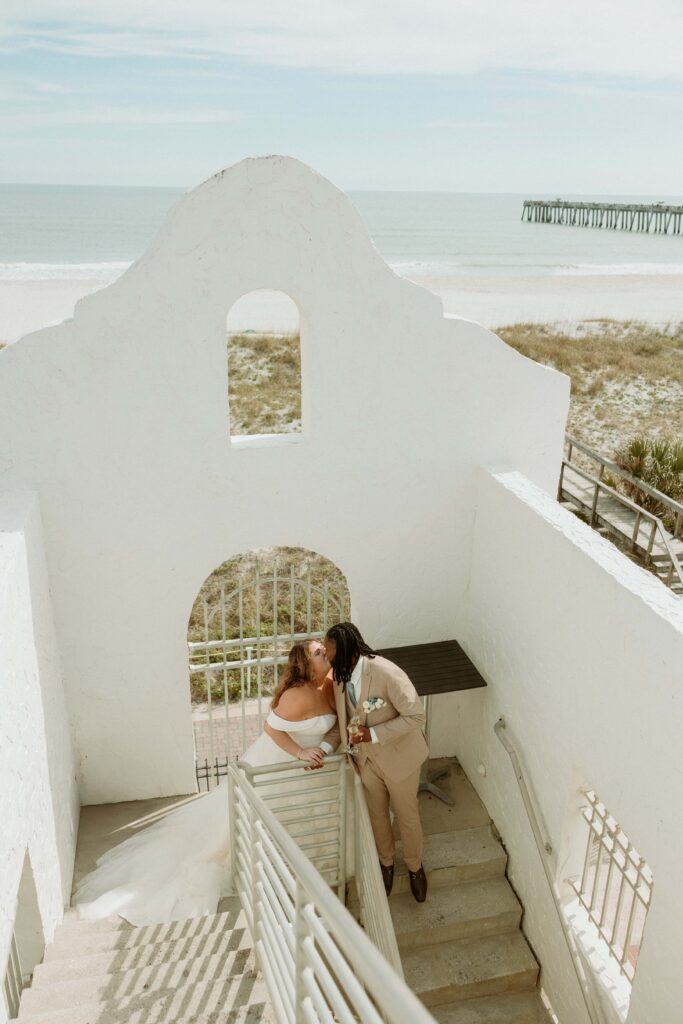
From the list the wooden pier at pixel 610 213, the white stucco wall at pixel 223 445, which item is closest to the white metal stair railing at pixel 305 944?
the white stucco wall at pixel 223 445

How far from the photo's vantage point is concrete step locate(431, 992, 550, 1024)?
6.11 meters

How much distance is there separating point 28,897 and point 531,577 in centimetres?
431

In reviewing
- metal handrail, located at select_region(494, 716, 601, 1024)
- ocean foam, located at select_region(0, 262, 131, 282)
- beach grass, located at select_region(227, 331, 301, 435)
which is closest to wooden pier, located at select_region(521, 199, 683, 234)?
ocean foam, located at select_region(0, 262, 131, 282)

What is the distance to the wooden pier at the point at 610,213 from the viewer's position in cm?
6406

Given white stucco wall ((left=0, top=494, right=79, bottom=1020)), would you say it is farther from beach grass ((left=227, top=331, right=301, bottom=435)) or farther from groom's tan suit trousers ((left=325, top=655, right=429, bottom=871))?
beach grass ((left=227, top=331, right=301, bottom=435))

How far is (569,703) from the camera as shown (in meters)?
5.62

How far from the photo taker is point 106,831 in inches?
288

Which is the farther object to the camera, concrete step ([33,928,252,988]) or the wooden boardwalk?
the wooden boardwalk

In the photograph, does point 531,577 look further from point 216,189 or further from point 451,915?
point 216,189

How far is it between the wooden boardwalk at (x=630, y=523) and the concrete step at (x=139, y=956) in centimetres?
610

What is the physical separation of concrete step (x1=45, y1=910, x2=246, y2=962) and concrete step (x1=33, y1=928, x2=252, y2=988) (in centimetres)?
14

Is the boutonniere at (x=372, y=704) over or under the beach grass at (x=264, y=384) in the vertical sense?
over

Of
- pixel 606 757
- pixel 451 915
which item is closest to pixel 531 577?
pixel 606 757

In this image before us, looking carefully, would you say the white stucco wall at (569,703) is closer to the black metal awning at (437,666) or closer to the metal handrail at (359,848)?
the black metal awning at (437,666)
